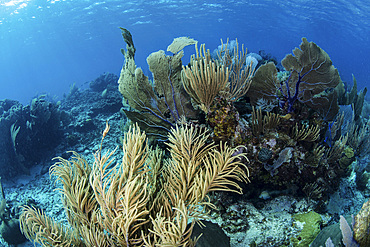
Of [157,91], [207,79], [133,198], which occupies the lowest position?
[133,198]

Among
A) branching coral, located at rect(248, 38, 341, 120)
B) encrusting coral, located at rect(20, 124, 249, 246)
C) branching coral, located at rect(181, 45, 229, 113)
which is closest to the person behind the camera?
encrusting coral, located at rect(20, 124, 249, 246)

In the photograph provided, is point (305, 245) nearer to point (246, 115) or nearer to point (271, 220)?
point (271, 220)

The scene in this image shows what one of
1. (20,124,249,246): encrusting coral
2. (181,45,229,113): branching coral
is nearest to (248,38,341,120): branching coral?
(181,45,229,113): branching coral

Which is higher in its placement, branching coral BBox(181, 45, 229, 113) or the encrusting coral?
branching coral BBox(181, 45, 229, 113)

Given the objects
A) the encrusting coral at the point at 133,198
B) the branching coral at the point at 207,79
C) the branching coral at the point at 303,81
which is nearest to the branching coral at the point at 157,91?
the branching coral at the point at 207,79

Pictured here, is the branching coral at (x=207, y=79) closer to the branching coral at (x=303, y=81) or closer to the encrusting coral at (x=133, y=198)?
the encrusting coral at (x=133, y=198)

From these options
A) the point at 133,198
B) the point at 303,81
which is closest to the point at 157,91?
the point at 133,198

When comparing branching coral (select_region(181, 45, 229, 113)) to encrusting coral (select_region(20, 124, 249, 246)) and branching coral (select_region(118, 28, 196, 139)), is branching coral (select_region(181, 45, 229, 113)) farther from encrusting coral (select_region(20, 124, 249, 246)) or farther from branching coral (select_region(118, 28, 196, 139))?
encrusting coral (select_region(20, 124, 249, 246))

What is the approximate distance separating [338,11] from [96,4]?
40.9 m

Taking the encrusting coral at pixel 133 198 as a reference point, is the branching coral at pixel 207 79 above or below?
above

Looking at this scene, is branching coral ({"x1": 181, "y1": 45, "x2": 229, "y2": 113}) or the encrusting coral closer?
the encrusting coral

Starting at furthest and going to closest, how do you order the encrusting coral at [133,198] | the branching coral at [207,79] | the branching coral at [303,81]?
the branching coral at [303,81]
the branching coral at [207,79]
the encrusting coral at [133,198]

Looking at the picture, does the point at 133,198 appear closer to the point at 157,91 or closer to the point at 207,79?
the point at 207,79

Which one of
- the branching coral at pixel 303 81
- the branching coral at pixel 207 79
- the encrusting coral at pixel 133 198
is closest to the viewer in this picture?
the encrusting coral at pixel 133 198
